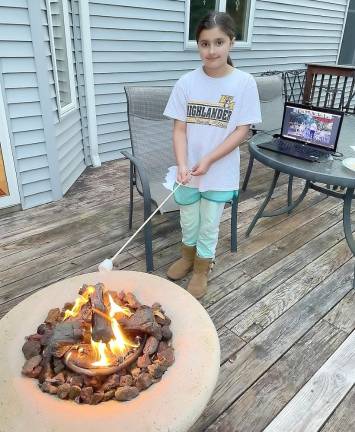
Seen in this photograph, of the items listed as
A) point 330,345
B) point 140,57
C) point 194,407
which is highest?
point 140,57

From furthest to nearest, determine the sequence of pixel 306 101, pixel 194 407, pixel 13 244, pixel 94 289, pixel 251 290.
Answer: pixel 306 101
pixel 13 244
pixel 251 290
pixel 94 289
pixel 194 407

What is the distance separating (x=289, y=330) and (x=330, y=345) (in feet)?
0.71

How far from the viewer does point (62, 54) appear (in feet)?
11.7

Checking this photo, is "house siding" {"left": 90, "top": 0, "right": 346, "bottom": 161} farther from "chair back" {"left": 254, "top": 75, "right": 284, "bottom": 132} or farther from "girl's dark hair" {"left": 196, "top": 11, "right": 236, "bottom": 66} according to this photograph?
"girl's dark hair" {"left": 196, "top": 11, "right": 236, "bottom": 66}

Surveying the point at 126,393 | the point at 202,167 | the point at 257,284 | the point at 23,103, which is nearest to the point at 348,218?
the point at 257,284

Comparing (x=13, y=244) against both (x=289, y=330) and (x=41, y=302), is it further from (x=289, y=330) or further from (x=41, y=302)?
(x=289, y=330)

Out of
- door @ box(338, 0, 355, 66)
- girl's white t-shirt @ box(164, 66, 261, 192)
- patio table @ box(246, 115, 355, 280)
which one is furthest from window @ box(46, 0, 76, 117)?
door @ box(338, 0, 355, 66)

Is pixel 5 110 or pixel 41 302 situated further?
pixel 5 110

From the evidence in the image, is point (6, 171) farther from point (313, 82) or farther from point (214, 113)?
point (313, 82)

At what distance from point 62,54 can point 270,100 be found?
225cm

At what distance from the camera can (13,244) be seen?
2.74m

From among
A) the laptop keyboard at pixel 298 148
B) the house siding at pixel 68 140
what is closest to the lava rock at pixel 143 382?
the laptop keyboard at pixel 298 148

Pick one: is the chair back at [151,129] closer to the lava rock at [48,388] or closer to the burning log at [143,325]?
the burning log at [143,325]

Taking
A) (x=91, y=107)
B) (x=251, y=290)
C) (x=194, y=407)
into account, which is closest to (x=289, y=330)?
(x=251, y=290)
